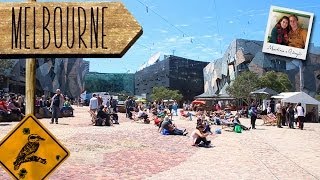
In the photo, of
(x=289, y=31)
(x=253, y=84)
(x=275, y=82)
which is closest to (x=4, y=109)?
(x=289, y=31)

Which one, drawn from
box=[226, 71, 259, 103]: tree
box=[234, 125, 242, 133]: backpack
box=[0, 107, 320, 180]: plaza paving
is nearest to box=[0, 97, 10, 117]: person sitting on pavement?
box=[0, 107, 320, 180]: plaza paving

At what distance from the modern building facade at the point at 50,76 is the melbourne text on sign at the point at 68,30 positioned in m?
48.1

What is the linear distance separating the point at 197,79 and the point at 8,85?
54.8 meters

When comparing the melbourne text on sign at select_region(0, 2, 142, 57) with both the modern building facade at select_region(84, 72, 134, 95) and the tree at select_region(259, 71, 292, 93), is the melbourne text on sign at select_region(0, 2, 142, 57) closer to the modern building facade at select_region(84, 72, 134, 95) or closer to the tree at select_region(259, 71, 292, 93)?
the tree at select_region(259, 71, 292, 93)

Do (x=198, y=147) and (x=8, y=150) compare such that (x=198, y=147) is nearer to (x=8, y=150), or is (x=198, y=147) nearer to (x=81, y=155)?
(x=81, y=155)

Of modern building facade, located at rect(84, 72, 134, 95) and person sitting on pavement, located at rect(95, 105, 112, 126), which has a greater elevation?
modern building facade, located at rect(84, 72, 134, 95)

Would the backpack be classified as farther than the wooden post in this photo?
Yes

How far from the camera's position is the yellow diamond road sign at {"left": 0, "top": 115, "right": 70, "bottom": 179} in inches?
143

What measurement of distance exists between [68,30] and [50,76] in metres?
85.8

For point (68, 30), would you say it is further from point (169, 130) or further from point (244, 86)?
point (244, 86)

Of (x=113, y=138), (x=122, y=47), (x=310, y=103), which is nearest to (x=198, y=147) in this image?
(x=113, y=138)

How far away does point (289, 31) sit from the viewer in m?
42.2

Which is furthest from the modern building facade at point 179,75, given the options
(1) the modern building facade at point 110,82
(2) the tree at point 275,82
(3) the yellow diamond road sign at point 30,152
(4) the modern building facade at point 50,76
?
(3) the yellow diamond road sign at point 30,152

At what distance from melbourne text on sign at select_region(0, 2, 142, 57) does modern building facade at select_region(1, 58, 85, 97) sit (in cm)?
4810
